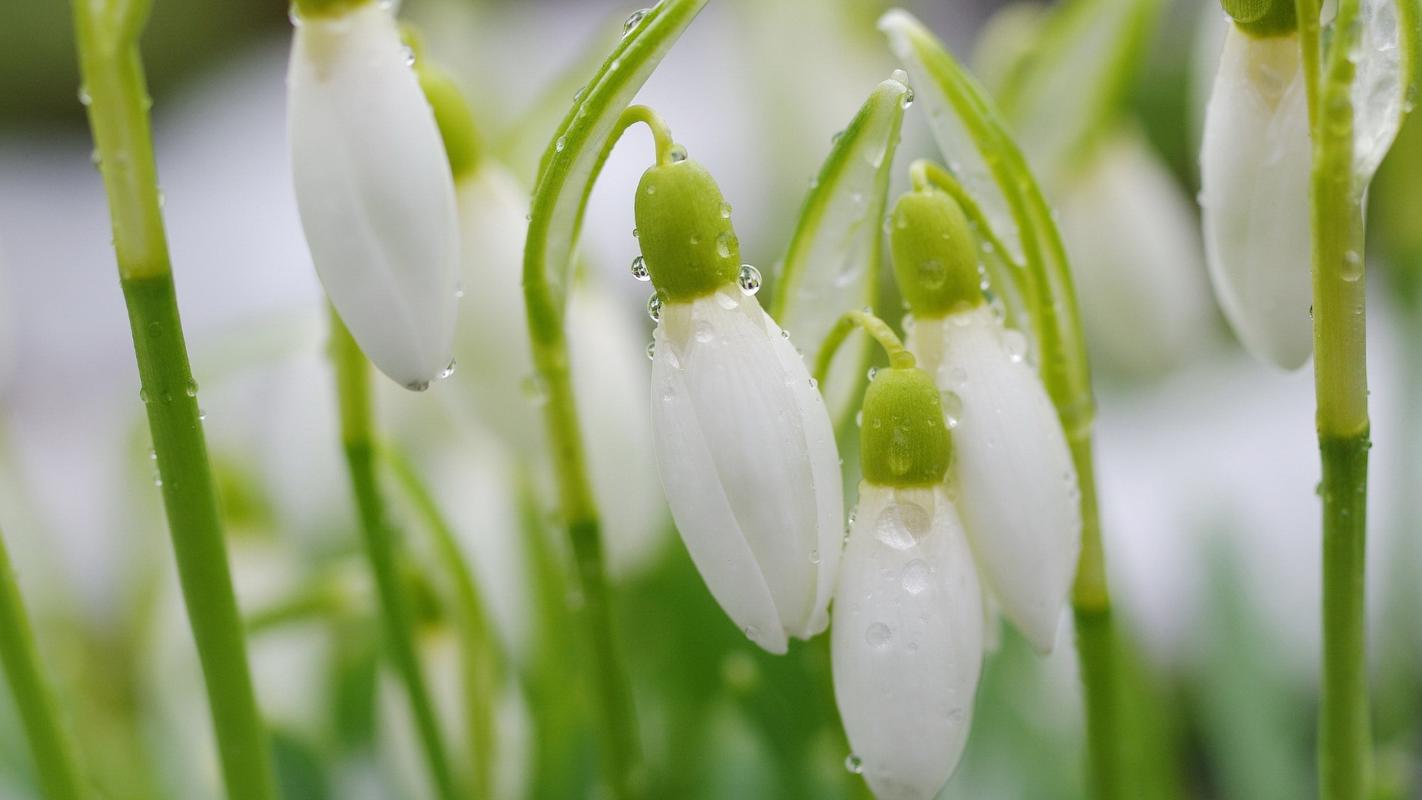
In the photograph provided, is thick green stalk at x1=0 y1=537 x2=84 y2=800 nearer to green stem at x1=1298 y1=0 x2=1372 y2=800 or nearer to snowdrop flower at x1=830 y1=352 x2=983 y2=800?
snowdrop flower at x1=830 y1=352 x2=983 y2=800

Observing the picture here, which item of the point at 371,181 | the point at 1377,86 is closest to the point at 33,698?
the point at 371,181

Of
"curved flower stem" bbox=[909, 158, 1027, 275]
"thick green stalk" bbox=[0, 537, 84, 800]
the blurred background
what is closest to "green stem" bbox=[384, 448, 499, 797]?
the blurred background

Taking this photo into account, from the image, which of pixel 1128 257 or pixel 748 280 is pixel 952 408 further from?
pixel 1128 257

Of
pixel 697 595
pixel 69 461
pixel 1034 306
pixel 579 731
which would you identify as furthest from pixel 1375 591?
pixel 69 461

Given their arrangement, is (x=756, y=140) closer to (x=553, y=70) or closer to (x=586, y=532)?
(x=586, y=532)

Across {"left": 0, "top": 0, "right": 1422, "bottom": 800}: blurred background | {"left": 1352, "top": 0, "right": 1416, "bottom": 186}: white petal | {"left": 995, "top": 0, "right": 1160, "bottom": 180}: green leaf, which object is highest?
{"left": 995, "top": 0, "right": 1160, "bottom": 180}: green leaf

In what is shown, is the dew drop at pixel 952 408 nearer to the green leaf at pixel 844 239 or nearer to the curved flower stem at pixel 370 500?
the green leaf at pixel 844 239
